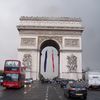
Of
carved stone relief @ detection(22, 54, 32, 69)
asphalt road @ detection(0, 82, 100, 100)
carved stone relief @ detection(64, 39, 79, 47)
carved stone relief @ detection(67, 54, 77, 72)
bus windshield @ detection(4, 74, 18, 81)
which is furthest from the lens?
carved stone relief @ detection(64, 39, 79, 47)

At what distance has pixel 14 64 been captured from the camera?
131 feet

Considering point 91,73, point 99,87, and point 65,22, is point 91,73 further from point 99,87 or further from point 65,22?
point 65,22

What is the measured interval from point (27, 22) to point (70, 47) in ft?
43.5

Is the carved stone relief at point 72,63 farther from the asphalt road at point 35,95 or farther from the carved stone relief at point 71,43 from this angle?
the asphalt road at point 35,95

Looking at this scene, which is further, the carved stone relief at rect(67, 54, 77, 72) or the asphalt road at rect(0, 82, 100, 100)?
the carved stone relief at rect(67, 54, 77, 72)

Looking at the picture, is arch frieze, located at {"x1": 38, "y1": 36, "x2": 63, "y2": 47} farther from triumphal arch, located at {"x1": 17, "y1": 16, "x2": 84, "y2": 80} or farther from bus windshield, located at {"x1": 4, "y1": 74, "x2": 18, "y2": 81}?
bus windshield, located at {"x1": 4, "y1": 74, "x2": 18, "y2": 81}

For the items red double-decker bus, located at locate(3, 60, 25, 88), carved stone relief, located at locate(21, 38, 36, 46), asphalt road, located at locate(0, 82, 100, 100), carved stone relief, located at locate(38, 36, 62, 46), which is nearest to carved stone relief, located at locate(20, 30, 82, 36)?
carved stone relief, located at locate(38, 36, 62, 46)

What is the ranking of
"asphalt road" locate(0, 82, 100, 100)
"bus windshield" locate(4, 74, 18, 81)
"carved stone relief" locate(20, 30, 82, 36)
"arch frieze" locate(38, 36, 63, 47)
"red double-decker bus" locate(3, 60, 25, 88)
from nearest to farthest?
"asphalt road" locate(0, 82, 100, 100), "red double-decker bus" locate(3, 60, 25, 88), "bus windshield" locate(4, 74, 18, 81), "arch frieze" locate(38, 36, 63, 47), "carved stone relief" locate(20, 30, 82, 36)

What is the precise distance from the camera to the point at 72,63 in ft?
243

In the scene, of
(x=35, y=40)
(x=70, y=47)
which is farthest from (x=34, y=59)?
(x=70, y=47)

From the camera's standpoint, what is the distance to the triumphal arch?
74.1m

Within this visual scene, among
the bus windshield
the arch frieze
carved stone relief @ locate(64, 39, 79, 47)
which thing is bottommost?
the bus windshield

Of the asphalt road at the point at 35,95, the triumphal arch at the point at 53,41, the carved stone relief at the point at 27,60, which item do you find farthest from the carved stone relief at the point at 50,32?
the asphalt road at the point at 35,95

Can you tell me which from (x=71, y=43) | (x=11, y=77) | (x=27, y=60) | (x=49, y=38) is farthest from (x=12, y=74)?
(x=71, y=43)
